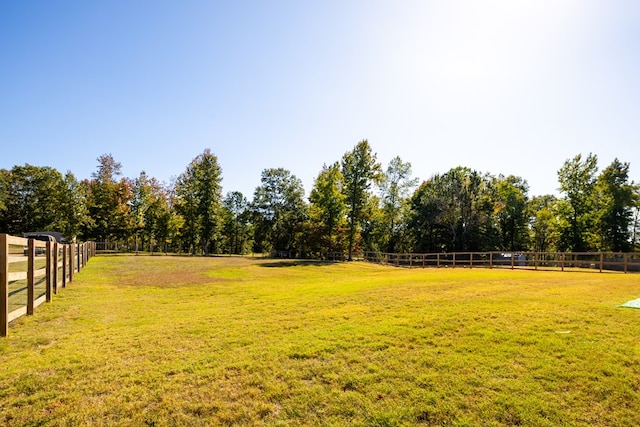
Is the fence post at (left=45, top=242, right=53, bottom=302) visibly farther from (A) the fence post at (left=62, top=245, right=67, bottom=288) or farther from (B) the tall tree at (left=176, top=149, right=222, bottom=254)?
(B) the tall tree at (left=176, top=149, right=222, bottom=254)

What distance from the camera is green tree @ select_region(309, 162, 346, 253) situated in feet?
139

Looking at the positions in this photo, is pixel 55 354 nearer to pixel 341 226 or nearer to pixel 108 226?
pixel 341 226

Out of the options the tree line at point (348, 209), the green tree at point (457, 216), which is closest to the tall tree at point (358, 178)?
the tree line at point (348, 209)

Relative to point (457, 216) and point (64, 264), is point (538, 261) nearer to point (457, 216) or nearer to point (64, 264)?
point (64, 264)

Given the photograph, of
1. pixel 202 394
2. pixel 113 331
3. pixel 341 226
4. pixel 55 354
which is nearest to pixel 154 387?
pixel 202 394

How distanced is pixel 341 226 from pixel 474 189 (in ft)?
62.8

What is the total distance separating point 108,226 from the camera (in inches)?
1909

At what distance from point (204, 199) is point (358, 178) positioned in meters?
23.3

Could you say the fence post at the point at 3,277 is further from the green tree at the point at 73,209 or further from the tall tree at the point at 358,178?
the green tree at the point at 73,209

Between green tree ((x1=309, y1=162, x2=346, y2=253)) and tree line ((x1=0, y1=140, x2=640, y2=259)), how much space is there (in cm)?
13

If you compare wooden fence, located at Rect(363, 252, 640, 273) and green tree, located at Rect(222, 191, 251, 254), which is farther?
green tree, located at Rect(222, 191, 251, 254)

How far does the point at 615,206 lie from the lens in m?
39.5

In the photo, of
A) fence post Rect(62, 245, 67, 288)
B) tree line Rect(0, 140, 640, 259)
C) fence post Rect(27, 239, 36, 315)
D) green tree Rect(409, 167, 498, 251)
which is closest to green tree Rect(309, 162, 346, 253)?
tree line Rect(0, 140, 640, 259)

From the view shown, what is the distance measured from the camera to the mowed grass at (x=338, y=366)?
12.4 feet
